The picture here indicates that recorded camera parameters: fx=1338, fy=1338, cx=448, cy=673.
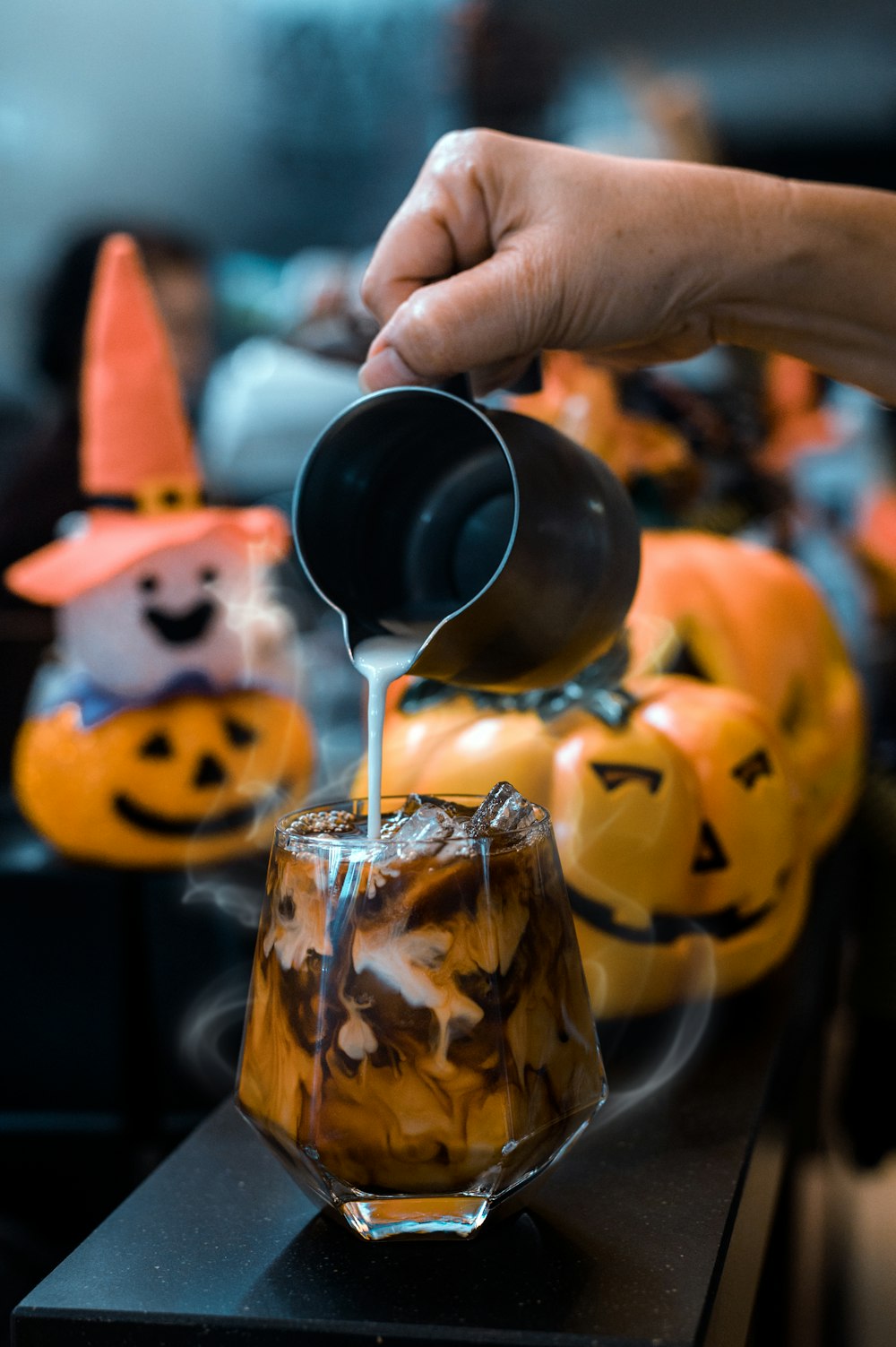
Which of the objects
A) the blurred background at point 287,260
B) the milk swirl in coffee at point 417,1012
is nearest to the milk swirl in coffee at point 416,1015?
the milk swirl in coffee at point 417,1012

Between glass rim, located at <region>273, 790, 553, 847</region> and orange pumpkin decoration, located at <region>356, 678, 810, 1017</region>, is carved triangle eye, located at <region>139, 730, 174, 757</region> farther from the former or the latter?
glass rim, located at <region>273, 790, 553, 847</region>

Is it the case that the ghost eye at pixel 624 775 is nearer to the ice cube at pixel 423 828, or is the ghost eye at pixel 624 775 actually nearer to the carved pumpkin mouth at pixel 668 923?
the carved pumpkin mouth at pixel 668 923

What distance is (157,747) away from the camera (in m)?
1.34

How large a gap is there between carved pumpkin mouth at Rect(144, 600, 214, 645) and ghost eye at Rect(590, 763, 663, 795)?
0.60 meters

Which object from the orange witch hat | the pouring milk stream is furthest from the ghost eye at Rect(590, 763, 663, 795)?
the orange witch hat

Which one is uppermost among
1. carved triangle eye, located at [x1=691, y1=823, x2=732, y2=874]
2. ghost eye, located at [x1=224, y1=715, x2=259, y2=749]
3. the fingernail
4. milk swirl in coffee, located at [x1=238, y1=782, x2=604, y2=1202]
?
the fingernail

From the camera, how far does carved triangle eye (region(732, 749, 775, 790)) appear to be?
0.93m

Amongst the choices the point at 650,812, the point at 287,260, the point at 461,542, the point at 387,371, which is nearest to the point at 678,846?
the point at 650,812

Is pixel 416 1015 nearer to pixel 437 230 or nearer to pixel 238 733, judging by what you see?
pixel 437 230

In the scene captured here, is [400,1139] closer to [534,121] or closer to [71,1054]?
[71,1054]

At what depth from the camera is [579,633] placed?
2.43 ft

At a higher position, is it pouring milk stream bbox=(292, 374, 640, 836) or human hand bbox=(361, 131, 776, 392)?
human hand bbox=(361, 131, 776, 392)

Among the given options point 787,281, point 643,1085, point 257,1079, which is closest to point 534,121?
point 787,281

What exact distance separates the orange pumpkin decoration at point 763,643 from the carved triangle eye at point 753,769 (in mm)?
122
